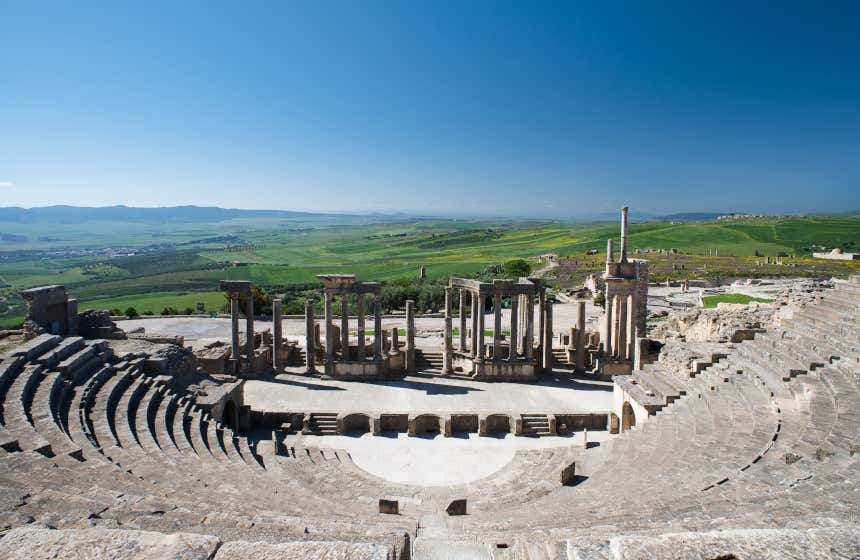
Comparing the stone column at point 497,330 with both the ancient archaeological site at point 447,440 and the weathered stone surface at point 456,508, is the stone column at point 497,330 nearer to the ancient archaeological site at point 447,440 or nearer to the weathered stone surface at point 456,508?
the ancient archaeological site at point 447,440

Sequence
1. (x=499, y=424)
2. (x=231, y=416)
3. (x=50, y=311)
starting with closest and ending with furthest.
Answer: (x=231, y=416) → (x=499, y=424) → (x=50, y=311)

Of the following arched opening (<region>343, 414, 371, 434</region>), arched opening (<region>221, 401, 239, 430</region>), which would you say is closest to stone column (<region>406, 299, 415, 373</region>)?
arched opening (<region>343, 414, 371, 434</region>)

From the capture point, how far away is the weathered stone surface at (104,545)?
537 cm

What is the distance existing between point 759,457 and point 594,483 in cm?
460

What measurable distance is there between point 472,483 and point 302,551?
12773 millimetres

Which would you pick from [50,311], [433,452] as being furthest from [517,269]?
[50,311]

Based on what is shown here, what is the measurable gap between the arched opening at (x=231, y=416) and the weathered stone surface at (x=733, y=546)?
64.3 ft

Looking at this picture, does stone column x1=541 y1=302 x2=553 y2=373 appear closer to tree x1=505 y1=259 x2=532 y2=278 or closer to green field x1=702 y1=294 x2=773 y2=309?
green field x1=702 y1=294 x2=773 y2=309

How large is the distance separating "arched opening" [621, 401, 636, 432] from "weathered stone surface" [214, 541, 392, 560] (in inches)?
748

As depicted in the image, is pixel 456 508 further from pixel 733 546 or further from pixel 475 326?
pixel 475 326

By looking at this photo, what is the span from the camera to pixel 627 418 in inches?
872

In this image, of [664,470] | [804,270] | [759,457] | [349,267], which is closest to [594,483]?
[664,470]

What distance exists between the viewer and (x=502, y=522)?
11.6 metres

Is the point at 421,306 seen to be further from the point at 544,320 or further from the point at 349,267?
the point at 349,267
